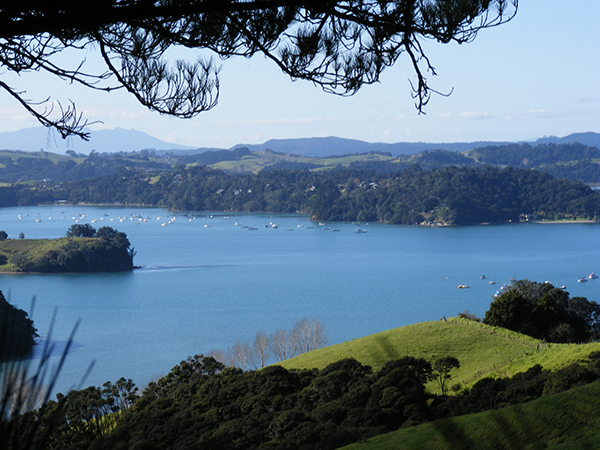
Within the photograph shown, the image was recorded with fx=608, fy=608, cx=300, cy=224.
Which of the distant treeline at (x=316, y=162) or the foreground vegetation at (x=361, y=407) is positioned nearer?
the foreground vegetation at (x=361, y=407)

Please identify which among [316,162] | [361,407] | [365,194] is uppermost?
[316,162]

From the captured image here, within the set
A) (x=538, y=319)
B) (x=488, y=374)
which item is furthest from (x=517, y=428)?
(x=538, y=319)

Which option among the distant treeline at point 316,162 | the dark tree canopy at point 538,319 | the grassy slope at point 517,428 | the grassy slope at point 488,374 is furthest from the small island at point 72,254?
the distant treeline at point 316,162

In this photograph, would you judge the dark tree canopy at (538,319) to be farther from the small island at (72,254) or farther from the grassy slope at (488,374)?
the small island at (72,254)

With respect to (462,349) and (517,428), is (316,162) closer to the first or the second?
(462,349)

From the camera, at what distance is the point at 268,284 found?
137ft

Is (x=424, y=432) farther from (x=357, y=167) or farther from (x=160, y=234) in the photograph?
(x=357, y=167)

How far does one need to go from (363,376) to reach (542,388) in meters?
3.71

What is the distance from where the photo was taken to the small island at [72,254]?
44263 mm

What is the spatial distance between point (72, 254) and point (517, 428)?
42797mm

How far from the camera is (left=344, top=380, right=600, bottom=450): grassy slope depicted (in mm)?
6789

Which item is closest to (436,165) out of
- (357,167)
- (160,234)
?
(357,167)

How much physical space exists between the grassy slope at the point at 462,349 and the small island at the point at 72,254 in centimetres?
3164

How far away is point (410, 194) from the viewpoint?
3305 inches
